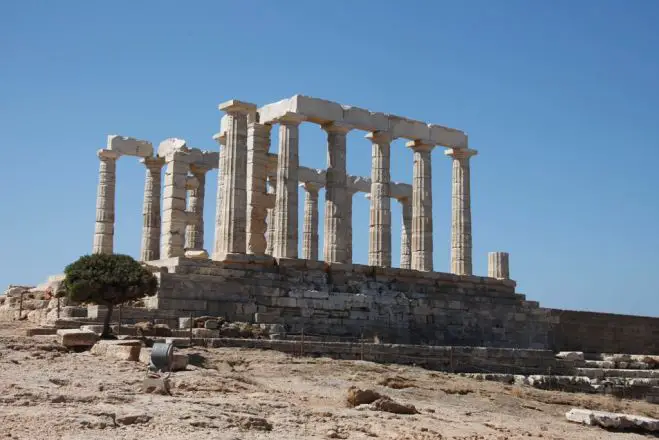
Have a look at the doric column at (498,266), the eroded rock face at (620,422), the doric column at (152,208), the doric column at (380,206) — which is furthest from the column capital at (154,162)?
the eroded rock face at (620,422)

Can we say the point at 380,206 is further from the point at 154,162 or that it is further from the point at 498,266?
the point at 154,162

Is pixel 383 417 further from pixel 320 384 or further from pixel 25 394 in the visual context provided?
pixel 25 394

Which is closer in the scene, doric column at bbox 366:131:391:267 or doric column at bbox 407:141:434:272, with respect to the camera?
doric column at bbox 366:131:391:267

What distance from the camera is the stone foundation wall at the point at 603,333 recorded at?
3950 cm

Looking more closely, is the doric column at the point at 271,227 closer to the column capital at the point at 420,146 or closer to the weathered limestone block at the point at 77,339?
the column capital at the point at 420,146

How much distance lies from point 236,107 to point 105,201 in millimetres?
8796

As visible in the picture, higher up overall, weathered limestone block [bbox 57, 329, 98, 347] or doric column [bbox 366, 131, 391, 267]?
doric column [bbox 366, 131, 391, 267]

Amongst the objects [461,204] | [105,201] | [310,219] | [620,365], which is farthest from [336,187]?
[620,365]

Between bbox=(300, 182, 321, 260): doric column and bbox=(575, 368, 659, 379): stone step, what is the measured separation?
13232mm

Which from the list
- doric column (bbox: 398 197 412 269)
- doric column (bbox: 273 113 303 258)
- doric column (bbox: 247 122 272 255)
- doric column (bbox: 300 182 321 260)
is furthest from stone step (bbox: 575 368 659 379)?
doric column (bbox: 398 197 412 269)

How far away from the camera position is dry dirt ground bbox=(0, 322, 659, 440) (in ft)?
45.3

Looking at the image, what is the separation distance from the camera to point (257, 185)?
35.4m

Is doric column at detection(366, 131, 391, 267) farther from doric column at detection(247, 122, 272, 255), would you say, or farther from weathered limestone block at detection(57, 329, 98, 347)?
weathered limestone block at detection(57, 329, 98, 347)

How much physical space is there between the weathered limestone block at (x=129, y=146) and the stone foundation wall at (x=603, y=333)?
18542 mm
